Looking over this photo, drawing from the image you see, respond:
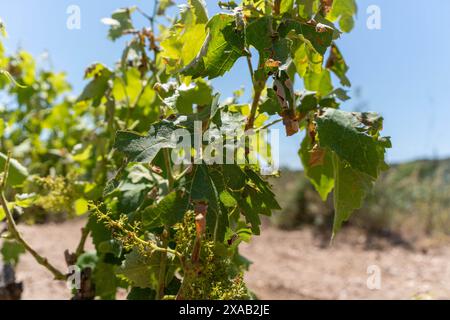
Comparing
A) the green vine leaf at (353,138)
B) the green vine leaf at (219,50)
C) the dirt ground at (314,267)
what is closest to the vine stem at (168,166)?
the green vine leaf at (219,50)

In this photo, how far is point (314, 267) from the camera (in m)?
6.02

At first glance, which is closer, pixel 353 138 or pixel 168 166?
pixel 353 138

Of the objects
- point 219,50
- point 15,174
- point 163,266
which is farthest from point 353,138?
point 15,174

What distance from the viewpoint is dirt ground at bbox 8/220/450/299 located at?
4215 mm

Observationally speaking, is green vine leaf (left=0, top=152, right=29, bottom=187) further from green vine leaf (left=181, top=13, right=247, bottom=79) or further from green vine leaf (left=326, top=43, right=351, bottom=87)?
green vine leaf (left=326, top=43, right=351, bottom=87)

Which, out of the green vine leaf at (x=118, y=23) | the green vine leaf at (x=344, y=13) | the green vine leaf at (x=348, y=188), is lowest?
the green vine leaf at (x=348, y=188)

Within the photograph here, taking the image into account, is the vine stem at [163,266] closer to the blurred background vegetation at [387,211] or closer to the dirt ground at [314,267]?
the dirt ground at [314,267]

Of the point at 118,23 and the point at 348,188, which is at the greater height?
the point at 118,23

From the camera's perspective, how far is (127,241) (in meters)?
1.15

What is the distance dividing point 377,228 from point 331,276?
2.79 meters

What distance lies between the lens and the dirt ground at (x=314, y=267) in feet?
13.8

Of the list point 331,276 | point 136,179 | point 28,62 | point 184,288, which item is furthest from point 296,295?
point 184,288

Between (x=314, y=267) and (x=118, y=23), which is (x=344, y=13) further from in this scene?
(x=314, y=267)

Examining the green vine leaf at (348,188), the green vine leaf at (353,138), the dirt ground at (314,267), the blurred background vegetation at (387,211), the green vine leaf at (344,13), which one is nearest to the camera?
the green vine leaf at (353,138)
